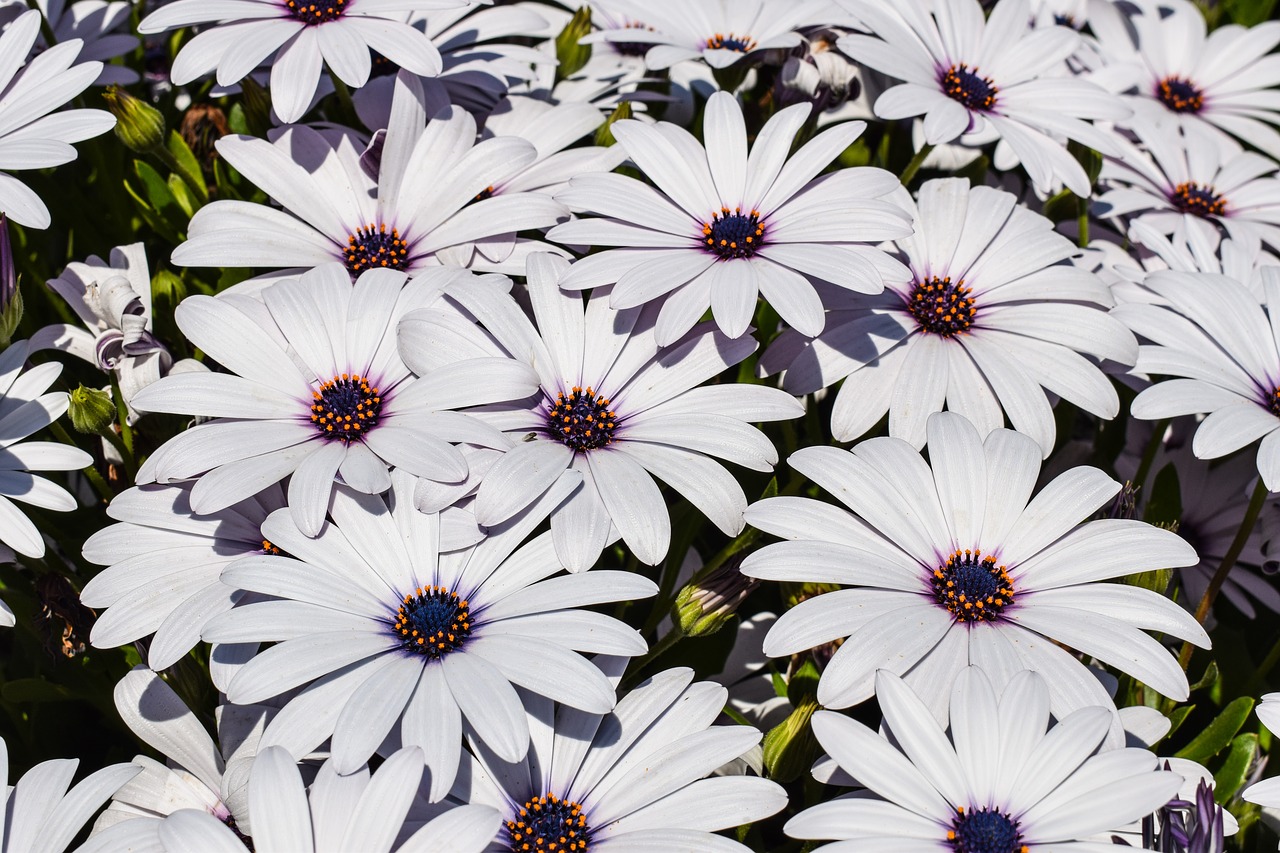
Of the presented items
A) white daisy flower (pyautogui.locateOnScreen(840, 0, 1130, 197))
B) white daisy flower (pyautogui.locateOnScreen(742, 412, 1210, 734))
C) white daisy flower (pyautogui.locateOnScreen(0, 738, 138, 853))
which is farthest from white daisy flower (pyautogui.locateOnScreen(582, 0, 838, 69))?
white daisy flower (pyautogui.locateOnScreen(0, 738, 138, 853))

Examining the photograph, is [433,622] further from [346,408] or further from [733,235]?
[733,235]

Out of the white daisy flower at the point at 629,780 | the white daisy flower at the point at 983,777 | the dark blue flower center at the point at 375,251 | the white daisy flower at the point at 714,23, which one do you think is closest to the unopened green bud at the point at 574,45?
the white daisy flower at the point at 714,23

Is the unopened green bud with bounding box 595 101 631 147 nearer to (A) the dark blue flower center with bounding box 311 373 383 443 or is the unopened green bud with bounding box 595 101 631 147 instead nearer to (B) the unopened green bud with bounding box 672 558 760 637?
(A) the dark blue flower center with bounding box 311 373 383 443

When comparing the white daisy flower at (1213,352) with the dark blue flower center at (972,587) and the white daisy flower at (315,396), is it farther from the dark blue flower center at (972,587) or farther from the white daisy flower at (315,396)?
the white daisy flower at (315,396)

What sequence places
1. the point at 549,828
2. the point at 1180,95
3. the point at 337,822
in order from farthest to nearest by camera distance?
the point at 1180,95, the point at 549,828, the point at 337,822

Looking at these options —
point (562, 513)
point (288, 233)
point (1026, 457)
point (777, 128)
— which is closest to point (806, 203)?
point (777, 128)

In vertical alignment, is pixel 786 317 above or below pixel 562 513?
above

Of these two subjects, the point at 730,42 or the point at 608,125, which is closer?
the point at 608,125

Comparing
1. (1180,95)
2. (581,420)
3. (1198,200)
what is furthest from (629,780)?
(1180,95)

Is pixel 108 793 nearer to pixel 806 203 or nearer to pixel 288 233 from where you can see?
pixel 288 233
